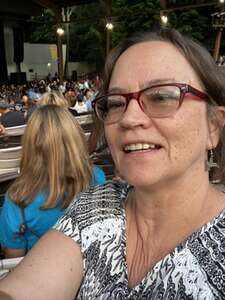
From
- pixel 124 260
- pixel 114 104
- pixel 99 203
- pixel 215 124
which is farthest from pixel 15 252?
pixel 215 124

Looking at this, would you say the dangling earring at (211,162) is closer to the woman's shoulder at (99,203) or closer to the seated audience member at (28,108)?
the woman's shoulder at (99,203)

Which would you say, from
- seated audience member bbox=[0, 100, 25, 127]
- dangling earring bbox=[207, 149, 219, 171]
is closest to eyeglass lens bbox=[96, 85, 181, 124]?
dangling earring bbox=[207, 149, 219, 171]

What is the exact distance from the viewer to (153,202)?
1131mm

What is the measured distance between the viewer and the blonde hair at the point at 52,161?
6.07ft

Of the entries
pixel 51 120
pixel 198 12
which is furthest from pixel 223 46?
pixel 51 120

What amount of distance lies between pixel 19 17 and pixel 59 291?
2386 cm

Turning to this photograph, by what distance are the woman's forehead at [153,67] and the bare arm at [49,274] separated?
48 cm

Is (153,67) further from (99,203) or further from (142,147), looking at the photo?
(99,203)

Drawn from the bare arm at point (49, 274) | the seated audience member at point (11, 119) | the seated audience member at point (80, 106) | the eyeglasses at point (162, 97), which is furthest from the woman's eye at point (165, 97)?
the seated audience member at point (80, 106)

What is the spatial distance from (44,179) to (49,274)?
888mm

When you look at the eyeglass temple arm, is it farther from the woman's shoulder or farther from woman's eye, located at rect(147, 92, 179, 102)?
the woman's shoulder

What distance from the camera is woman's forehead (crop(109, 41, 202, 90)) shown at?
1.04 m

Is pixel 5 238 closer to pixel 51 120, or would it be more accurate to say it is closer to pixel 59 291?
pixel 51 120

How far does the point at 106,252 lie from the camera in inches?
41.9
